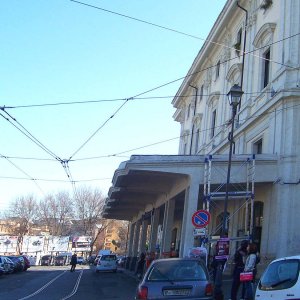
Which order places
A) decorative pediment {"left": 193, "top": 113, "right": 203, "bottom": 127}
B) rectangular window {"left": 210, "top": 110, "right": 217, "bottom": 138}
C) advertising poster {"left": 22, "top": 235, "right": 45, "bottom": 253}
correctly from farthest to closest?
advertising poster {"left": 22, "top": 235, "right": 45, "bottom": 253} → decorative pediment {"left": 193, "top": 113, "right": 203, "bottom": 127} → rectangular window {"left": 210, "top": 110, "right": 217, "bottom": 138}

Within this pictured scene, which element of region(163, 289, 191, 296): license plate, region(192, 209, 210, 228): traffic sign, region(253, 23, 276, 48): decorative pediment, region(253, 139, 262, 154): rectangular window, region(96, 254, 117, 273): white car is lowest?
region(96, 254, 117, 273): white car

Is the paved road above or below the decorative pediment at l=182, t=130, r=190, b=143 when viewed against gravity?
below

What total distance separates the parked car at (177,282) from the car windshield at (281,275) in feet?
4.75

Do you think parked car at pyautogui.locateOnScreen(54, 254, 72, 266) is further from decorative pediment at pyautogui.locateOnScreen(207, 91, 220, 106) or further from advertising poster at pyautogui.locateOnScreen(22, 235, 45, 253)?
decorative pediment at pyautogui.locateOnScreen(207, 91, 220, 106)

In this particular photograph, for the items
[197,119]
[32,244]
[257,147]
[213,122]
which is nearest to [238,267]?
[257,147]

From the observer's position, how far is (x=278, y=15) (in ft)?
82.3

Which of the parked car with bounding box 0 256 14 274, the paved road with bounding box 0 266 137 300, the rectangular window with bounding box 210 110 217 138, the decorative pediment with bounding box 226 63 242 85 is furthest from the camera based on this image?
the parked car with bounding box 0 256 14 274

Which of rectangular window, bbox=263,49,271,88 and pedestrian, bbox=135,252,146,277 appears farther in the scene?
pedestrian, bbox=135,252,146,277

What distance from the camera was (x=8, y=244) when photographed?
3280 inches

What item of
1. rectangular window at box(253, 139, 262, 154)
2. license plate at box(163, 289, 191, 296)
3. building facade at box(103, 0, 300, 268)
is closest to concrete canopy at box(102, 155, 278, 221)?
building facade at box(103, 0, 300, 268)

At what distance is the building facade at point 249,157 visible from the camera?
A: 72.4ft

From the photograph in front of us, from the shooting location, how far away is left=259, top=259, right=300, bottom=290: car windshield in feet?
29.3

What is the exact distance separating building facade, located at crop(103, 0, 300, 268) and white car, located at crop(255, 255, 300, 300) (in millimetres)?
10409

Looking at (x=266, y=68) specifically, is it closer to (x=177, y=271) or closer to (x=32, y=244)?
(x=177, y=271)
